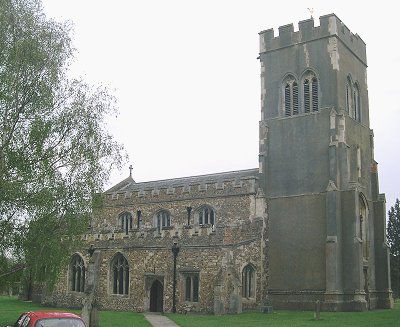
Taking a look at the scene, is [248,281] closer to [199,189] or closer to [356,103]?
[199,189]

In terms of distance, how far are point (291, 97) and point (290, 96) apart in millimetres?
126

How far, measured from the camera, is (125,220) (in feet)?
123

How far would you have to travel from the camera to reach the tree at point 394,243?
45.8 m

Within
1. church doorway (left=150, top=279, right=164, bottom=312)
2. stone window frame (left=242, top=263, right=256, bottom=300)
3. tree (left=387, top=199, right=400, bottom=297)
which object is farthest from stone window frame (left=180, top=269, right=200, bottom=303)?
tree (left=387, top=199, right=400, bottom=297)

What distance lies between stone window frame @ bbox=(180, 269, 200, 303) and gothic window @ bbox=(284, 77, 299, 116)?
1160 cm

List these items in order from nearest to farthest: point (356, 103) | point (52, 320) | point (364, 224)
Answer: point (52, 320), point (364, 224), point (356, 103)

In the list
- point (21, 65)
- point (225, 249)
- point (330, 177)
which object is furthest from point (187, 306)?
point (21, 65)

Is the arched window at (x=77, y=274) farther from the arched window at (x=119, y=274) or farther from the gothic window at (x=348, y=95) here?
the gothic window at (x=348, y=95)

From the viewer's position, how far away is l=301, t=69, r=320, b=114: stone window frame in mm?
33031

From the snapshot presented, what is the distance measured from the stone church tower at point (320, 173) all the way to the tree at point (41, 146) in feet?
46.6

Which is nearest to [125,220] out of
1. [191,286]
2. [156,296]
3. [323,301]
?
[156,296]

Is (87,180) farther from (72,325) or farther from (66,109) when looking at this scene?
(72,325)

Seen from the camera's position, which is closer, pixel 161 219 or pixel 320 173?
pixel 320 173

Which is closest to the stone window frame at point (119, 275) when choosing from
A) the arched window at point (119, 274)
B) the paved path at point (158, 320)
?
the arched window at point (119, 274)
